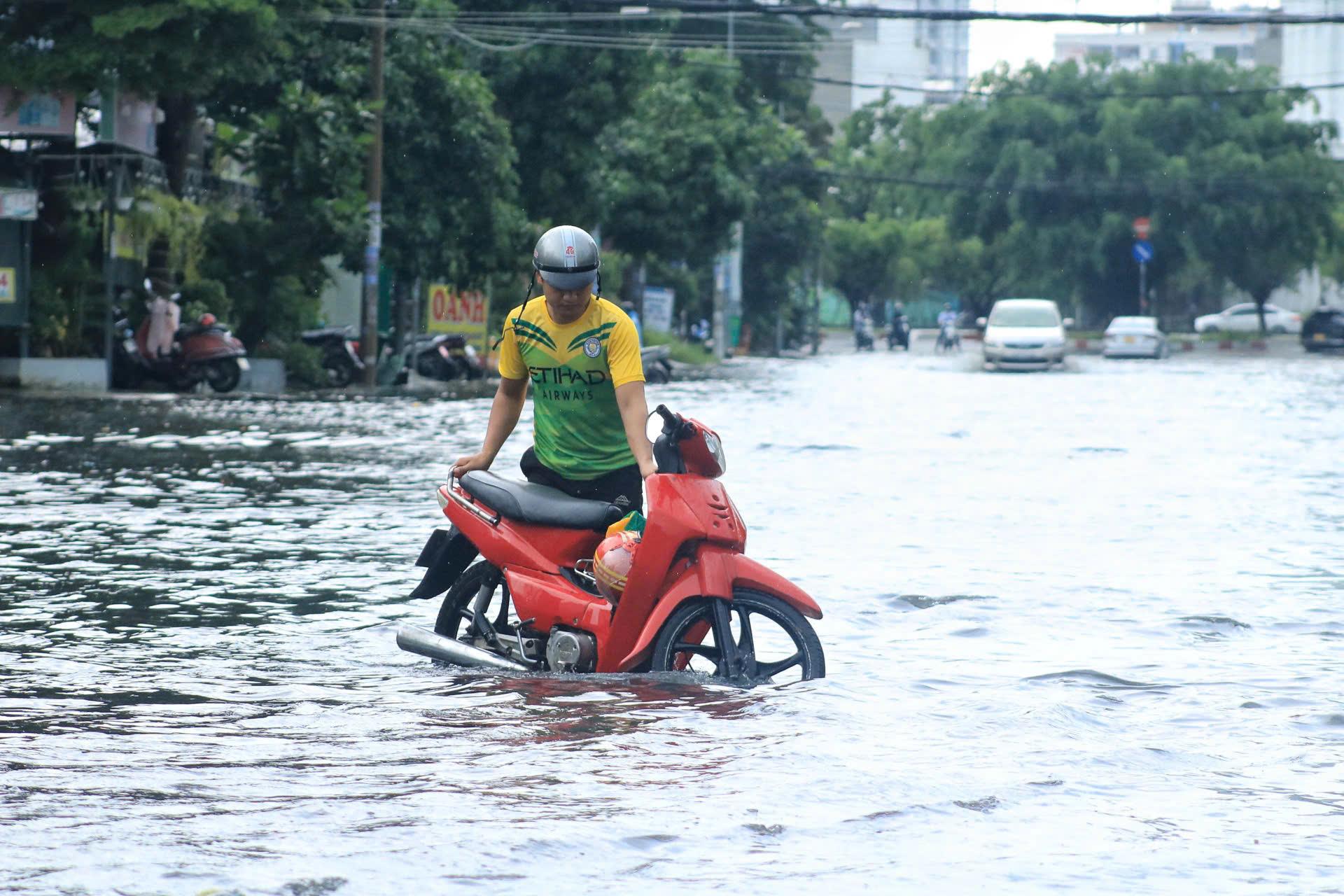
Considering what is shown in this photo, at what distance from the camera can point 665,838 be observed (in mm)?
4797

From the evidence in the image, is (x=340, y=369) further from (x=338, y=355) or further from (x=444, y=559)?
(x=444, y=559)

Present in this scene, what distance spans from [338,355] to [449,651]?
2643cm

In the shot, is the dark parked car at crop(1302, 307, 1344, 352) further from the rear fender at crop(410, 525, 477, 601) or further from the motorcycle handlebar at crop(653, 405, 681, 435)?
the motorcycle handlebar at crop(653, 405, 681, 435)

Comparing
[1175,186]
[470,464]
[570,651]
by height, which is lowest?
[570,651]

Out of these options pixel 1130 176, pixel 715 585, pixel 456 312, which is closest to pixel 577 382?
pixel 715 585

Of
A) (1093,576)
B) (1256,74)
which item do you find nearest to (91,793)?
(1093,576)

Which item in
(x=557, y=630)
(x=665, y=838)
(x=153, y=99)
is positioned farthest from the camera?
(x=153, y=99)

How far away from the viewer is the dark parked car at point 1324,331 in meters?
60.9

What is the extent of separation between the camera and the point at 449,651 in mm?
7129

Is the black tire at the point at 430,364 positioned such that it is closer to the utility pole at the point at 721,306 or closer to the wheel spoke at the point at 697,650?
the utility pole at the point at 721,306

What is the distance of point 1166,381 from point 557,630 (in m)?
31.2

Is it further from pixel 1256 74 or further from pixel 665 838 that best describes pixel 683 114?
pixel 665 838

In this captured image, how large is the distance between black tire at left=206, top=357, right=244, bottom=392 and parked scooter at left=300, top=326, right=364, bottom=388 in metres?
4.00

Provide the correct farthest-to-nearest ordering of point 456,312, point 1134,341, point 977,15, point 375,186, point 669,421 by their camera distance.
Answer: point 1134,341 < point 456,312 < point 375,186 < point 977,15 < point 669,421
